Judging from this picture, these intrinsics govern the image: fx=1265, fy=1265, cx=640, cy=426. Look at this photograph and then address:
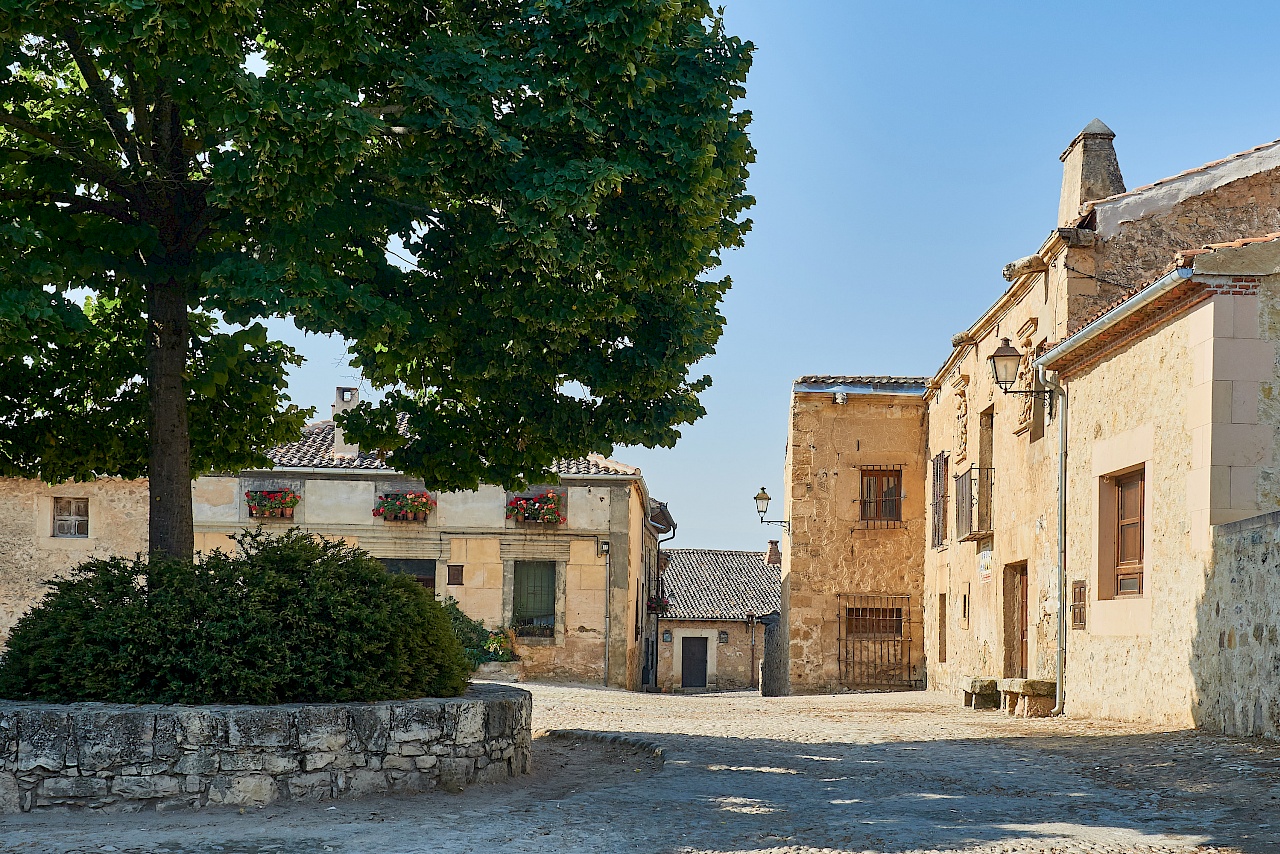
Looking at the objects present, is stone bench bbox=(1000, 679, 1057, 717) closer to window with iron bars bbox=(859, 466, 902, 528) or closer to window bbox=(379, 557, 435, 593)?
window with iron bars bbox=(859, 466, 902, 528)

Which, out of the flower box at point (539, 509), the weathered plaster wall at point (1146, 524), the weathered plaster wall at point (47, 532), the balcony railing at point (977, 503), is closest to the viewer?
the weathered plaster wall at point (1146, 524)

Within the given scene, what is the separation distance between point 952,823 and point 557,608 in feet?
61.0

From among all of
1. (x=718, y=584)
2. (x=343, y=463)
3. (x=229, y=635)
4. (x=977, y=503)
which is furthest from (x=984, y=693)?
(x=718, y=584)

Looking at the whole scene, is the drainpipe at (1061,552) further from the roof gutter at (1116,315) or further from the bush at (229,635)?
the bush at (229,635)

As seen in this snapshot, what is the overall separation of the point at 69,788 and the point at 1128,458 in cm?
927

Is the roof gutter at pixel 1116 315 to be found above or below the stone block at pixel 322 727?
above

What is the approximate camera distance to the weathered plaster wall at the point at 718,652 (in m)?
47.0

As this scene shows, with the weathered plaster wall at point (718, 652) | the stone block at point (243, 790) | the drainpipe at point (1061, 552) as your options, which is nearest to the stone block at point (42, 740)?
the stone block at point (243, 790)

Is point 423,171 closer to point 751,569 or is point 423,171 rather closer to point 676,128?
point 676,128

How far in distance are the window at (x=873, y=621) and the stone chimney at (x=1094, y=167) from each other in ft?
32.4

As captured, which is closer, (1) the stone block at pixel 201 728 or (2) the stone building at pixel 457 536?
(1) the stone block at pixel 201 728

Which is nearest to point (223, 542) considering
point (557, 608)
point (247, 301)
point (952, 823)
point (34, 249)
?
point (557, 608)

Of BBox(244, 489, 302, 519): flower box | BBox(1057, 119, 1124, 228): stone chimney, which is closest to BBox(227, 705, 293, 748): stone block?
BBox(1057, 119, 1124, 228): stone chimney

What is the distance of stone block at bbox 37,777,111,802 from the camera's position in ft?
23.3
